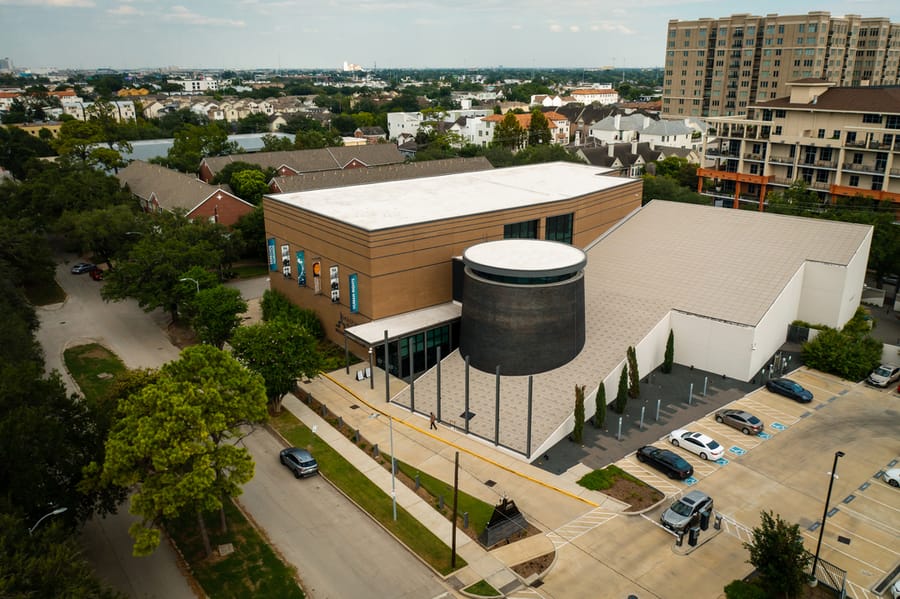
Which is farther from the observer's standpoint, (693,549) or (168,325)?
(168,325)

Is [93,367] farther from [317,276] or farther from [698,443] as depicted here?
[698,443]

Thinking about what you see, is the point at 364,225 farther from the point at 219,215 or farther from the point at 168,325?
the point at 219,215

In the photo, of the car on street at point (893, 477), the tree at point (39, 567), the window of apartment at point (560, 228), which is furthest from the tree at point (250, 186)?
the car on street at point (893, 477)

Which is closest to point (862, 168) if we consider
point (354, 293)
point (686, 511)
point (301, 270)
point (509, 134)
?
point (686, 511)

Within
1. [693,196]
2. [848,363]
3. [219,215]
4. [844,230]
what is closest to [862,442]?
[848,363]

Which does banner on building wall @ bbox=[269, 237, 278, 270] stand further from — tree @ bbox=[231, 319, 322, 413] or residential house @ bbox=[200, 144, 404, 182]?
residential house @ bbox=[200, 144, 404, 182]
